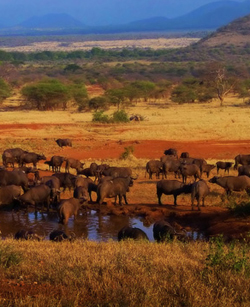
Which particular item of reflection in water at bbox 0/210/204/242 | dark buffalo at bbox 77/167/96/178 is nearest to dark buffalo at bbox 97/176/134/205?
reflection in water at bbox 0/210/204/242

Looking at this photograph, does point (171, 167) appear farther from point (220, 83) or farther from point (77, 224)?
point (220, 83)

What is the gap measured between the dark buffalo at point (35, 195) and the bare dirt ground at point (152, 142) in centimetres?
130

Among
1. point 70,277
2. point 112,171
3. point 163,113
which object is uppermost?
point 70,277

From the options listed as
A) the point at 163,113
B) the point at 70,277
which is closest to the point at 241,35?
the point at 163,113

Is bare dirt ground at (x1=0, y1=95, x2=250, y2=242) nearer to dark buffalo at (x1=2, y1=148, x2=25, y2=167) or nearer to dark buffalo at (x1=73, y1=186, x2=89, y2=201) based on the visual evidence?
dark buffalo at (x1=73, y1=186, x2=89, y2=201)

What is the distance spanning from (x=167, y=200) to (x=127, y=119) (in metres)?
20.0

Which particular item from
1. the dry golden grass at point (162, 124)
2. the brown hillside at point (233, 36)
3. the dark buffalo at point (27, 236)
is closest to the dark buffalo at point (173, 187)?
the dark buffalo at point (27, 236)

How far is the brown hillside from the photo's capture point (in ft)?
452

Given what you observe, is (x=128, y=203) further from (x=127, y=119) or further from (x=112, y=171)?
(x=127, y=119)

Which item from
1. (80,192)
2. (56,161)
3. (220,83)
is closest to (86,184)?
(80,192)

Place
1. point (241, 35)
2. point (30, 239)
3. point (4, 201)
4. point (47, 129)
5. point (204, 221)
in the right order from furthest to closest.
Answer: point (241, 35) < point (47, 129) < point (4, 201) < point (204, 221) < point (30, 239)

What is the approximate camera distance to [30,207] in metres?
14.7

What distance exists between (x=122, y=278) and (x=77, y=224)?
6793 millimetres

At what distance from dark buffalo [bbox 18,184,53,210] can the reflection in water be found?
0.34m
